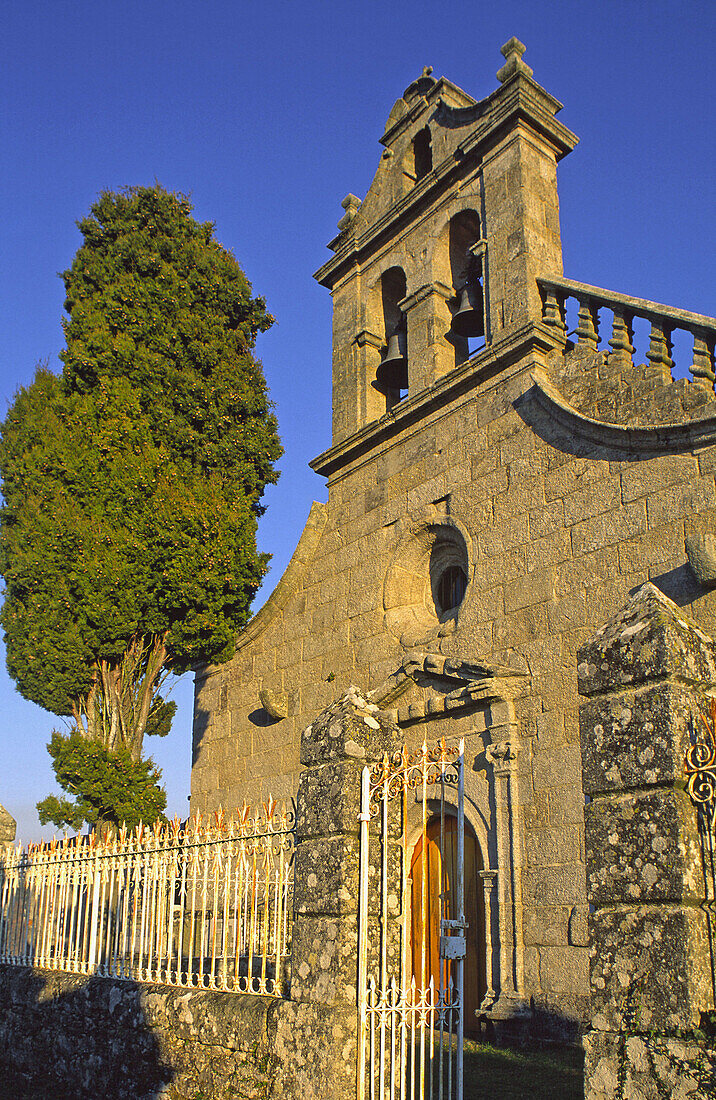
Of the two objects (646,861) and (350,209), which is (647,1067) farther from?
(350,209)

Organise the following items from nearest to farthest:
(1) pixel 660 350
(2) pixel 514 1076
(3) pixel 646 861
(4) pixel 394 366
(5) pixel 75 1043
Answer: (3) pixel 646 861 < (2) pixel 514 1076 < (5) pixel 75 1043 < (1) pixel 660 350 < (4) pixel 394 366

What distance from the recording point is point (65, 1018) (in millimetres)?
7008

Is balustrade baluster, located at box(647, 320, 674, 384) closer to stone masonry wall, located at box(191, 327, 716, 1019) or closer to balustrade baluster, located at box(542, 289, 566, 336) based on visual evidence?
stone masonry wall, located at box(191, 327, 716, 1019)

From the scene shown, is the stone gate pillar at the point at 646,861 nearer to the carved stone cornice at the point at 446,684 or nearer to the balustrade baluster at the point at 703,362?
the balustrade baluster at the point at 703,362

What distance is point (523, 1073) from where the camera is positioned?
6.26 m

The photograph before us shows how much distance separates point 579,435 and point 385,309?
462 cm

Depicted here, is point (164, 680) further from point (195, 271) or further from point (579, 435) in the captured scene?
point (579, 435)

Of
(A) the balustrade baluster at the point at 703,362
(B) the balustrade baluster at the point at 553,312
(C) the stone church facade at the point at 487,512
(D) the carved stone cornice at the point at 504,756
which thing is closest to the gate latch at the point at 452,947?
(C) the stone church facade at the point at 487,512

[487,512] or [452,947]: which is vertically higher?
[487,512]

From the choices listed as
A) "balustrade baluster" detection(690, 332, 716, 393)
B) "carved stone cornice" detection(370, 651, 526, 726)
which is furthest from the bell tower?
"carved stone cornice" detection(370, 651, 526, 726)

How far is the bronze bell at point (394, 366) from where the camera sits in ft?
37.2

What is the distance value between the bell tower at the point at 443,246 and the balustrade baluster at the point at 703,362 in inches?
69.8

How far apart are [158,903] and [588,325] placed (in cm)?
624

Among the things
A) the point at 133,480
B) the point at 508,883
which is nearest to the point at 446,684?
the point at 508,883
